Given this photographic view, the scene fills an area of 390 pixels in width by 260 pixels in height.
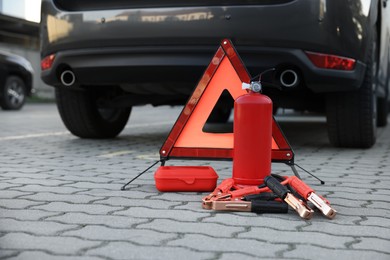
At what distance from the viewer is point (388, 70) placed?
7297 mm

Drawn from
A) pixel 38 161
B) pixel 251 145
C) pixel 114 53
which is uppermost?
pixel 114 53

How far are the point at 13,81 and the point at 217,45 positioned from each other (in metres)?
9.46

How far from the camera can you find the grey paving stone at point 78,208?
2691 millimetres

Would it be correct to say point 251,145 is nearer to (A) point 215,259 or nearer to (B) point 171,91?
(A) point 215,259

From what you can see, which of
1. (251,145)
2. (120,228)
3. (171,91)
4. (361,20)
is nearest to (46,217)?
(120,228)

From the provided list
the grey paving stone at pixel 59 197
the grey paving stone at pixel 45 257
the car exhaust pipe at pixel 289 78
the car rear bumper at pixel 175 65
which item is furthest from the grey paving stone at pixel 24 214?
the car exhaust pipe at pixel 289 78

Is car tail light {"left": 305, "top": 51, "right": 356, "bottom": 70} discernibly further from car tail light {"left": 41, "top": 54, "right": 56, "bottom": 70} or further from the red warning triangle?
car tail light {"left": 41, "top": 54, "right": 56, "bottom": 70}

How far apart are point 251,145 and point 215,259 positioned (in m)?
1.02

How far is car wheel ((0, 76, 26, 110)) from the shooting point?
12.7m

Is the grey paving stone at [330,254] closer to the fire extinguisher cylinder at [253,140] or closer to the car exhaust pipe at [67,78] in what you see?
the fire extinguisher cylinder at [253,140]

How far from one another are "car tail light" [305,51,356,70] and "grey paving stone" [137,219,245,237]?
6.75 ft

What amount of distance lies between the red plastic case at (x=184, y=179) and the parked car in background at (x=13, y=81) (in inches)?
392

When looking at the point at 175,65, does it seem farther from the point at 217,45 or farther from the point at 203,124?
the point at 203,124

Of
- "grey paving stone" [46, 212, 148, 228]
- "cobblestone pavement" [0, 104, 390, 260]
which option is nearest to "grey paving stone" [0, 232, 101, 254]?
"cobblestone pavement" [0, 104, 390, 260]
